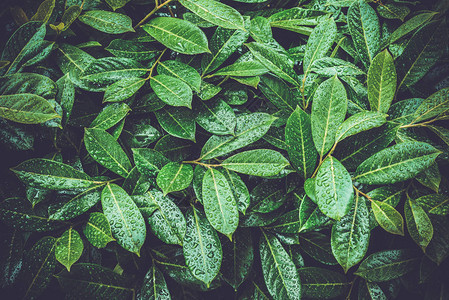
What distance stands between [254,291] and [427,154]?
0.63 m

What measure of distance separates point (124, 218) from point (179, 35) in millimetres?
533

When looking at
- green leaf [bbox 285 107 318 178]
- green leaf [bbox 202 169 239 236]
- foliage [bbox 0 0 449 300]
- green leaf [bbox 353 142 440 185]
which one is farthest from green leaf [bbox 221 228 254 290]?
green leaf [bbox 353 142 440 185]

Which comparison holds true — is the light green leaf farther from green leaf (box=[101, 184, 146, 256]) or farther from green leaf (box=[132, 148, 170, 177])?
green leaf (box=[132, 148, 170, 177])

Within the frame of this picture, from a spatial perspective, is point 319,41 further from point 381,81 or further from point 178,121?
point 178,121

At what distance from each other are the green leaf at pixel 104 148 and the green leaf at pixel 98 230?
0.43 ft

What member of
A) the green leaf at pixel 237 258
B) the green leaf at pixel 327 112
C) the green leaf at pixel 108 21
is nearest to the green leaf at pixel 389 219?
the green leaf at pixel 327 112

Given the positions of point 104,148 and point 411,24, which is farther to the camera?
point 411,24

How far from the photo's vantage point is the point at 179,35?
2.63ft

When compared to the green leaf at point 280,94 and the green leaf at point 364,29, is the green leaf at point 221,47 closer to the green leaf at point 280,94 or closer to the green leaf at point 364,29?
the green leaf at point 280,94

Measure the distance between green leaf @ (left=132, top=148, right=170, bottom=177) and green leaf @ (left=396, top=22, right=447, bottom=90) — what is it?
0.76 meters

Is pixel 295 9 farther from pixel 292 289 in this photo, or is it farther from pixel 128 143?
pixel 292 289

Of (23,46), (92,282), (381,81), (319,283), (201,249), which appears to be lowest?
(319,283)

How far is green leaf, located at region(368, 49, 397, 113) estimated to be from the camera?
0.79m

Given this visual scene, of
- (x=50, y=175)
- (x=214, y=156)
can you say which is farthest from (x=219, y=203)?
(x=50, y=175)
